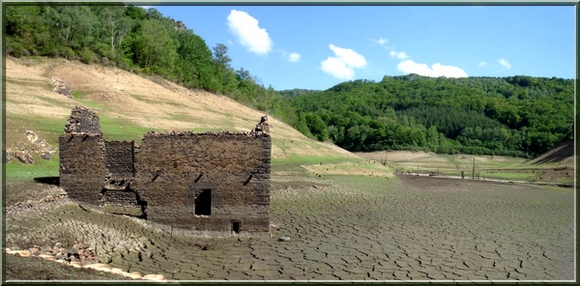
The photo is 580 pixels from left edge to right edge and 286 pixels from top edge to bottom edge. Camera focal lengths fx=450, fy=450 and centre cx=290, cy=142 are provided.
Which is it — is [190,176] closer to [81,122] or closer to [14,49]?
[81,122]

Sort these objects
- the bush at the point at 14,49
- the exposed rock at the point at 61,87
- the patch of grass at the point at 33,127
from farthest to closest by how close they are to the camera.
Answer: the bush at the point at 14,49 → the exposed rock at the point at 61,87 → the patch of grass at the point at 33,127

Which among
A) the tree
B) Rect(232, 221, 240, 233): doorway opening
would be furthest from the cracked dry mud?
the tree

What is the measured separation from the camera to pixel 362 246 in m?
16.0

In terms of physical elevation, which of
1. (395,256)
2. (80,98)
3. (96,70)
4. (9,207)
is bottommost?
(395,256)

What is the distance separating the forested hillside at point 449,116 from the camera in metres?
111

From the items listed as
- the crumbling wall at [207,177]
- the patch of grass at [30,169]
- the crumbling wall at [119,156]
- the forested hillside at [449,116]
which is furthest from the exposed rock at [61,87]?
the forested hillside at [449,116]

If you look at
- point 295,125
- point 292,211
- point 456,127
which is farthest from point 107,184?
point 456,127

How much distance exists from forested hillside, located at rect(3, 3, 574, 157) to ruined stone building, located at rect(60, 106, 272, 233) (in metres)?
39.8

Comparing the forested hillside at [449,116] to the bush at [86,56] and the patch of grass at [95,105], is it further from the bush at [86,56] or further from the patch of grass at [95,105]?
the patch of grass at [95,105]

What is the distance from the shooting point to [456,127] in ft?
459

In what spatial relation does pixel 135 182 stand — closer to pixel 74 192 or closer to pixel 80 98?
pixel 74 192

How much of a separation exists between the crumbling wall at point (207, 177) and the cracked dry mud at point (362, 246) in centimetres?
80

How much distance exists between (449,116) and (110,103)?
124 meters

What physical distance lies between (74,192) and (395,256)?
11.6 meters
